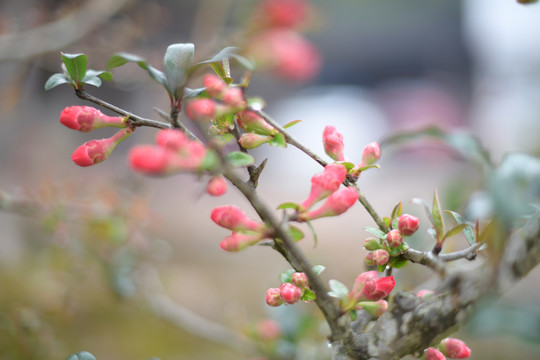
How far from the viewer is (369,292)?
0.33 meters

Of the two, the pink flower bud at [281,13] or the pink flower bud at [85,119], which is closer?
the pink flower bud at [85,119]

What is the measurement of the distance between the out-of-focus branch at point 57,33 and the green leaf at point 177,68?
0.69m

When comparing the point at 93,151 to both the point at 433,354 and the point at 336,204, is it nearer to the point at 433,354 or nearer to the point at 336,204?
the point at 336,204

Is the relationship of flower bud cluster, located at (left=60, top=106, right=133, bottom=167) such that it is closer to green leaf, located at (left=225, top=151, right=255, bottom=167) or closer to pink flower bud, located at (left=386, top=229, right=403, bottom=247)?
green leaf, located at (left=225, top=151, right=255, bottom=167)

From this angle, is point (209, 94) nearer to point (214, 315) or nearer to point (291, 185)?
point (214, 315)

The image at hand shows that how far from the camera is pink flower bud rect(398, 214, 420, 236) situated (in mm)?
337

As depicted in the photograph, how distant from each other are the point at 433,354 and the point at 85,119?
28 cm

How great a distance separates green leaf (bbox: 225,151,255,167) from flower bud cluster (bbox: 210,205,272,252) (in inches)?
1.3

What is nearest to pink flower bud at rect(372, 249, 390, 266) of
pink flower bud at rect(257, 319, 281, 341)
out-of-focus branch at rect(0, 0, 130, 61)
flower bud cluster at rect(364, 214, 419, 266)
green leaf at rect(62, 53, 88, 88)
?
flower bud cluster at rect(364, 214, 419, 266)

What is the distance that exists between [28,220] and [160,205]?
0.70 meters

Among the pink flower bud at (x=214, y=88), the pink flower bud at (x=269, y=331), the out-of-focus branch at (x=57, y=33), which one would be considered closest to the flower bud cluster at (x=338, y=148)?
the pink flower bud at (x=214, y=88)

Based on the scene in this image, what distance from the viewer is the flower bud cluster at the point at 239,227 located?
306mm

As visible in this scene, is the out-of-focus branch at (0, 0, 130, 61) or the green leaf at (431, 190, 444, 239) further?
the out-of-focus branch at (0, 0, 130, 61)

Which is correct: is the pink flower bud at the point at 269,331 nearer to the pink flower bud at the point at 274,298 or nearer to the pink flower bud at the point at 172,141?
the pink flower bud at the point at 274,298
